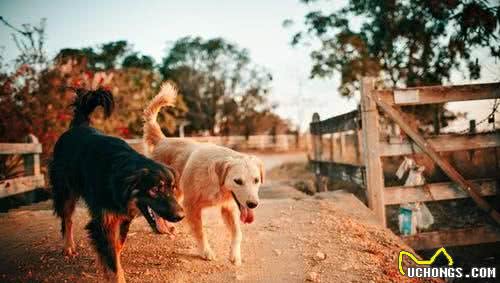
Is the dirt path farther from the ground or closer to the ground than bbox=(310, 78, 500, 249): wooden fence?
closer to the ground

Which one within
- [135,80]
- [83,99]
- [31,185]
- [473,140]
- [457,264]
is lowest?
[457,264]

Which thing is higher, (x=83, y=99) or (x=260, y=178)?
(x=83, y=99)

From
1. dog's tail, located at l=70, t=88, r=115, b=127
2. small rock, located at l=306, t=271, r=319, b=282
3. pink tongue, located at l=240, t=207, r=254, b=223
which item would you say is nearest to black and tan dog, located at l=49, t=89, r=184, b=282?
dog's tail, located at l=70, t=88, r=115, b=127

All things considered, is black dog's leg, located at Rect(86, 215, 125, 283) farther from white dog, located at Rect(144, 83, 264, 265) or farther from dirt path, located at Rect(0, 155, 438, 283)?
white dog, located at Rect(144, 83, 264, 265)

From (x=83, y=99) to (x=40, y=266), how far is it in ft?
6.26

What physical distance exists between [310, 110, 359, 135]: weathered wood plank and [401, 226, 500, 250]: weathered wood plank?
1.89 metres

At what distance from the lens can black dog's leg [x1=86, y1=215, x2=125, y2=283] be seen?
317cm

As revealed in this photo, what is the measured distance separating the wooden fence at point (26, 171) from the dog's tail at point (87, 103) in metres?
3.01

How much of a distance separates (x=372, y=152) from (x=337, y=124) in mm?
1891

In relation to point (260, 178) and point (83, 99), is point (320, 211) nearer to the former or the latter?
point (260, 178)

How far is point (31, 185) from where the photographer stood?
316 inches

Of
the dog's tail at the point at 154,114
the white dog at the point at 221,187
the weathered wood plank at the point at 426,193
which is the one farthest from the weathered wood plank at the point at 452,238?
the dog's tail at the point at 154,114

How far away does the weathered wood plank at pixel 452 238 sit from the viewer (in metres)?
5.87

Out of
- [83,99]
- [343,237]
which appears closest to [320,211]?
[343,237]
